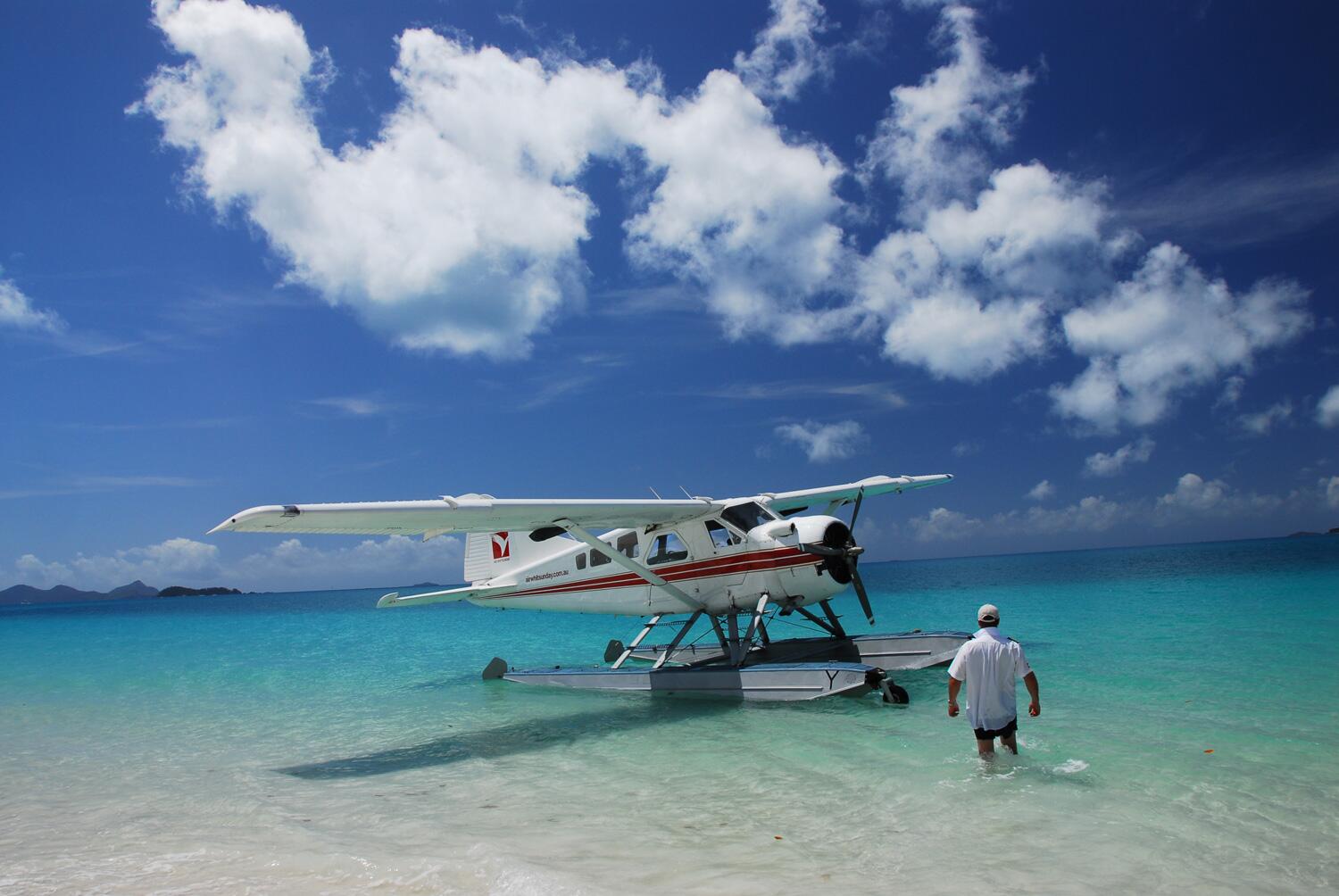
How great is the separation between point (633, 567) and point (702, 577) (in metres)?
1.04

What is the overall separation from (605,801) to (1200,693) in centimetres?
709

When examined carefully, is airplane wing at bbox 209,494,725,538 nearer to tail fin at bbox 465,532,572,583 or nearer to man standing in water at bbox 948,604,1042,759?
tail fin at bbox 465,532,572,583

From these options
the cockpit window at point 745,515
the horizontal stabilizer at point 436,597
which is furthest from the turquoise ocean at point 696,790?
the cockpit window at point 745,515

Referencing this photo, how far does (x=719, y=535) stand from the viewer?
36.7 feet

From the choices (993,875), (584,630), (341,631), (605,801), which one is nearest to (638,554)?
(605,801)

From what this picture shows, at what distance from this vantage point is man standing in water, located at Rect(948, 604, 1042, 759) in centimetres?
533

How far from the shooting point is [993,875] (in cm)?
→ 384

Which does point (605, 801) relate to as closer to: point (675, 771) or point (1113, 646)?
point (675, 771)

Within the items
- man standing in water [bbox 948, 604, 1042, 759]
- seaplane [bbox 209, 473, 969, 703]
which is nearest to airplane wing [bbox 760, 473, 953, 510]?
seaplane [bbox 209, 473, 969, 703]

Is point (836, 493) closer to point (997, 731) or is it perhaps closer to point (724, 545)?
point (724, 545)

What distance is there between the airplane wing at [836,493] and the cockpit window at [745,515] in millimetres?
827

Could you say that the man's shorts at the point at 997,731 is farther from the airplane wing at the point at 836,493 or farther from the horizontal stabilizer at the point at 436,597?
the horizontal stabilizer at the point at 436,597

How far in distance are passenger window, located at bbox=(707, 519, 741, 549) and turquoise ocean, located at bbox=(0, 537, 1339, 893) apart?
2.29 m

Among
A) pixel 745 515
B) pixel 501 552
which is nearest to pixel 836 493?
pixel 745 515
